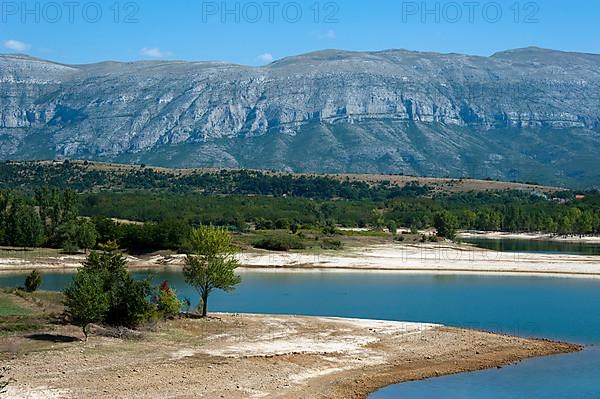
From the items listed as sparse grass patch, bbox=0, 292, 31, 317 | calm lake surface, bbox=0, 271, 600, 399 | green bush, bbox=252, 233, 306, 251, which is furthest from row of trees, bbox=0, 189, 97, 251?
sparse grass patch, bbox=0, 292, 31, 317

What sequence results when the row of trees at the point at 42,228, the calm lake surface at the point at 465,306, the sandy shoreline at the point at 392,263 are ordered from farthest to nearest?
the row of trees at the point at 42,228
the sandy shoreline at the point at 392,263
the calm lake surface at the point at 465,306

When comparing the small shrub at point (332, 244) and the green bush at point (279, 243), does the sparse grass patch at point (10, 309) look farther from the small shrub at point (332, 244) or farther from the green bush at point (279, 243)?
the small shrub at point (332, 244)

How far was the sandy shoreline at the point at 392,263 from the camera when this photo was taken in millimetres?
76188

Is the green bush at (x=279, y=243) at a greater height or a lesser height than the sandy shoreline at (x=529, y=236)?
greater

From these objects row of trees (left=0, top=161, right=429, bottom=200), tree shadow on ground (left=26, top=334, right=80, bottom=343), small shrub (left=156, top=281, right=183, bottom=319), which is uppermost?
row of trees (left=0, top=161, right=429, bottom=200)

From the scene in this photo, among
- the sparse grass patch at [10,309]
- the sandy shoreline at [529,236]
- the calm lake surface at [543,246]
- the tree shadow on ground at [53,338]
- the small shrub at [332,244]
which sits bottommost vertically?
the sandy shoreline at [529,236]

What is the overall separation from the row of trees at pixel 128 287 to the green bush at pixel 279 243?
43.6 m

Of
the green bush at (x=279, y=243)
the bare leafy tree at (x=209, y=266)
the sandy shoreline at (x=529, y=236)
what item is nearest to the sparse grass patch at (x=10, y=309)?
the bare leafy tree at (x=209, y=266)

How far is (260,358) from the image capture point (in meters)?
33.8

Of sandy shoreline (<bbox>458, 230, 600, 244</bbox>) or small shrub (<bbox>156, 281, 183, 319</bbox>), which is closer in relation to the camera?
small shrub (<bbox>156, 281, 183, 319</bbox>)

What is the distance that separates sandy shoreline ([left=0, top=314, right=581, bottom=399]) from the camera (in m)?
28.7

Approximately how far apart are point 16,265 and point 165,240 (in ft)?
53.6

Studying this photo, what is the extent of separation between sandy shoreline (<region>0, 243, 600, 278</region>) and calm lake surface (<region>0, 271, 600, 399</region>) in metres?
4.54

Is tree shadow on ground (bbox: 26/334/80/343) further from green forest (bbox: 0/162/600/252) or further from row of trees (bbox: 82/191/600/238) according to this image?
row of trees (bbox: 82/191/600/238)
